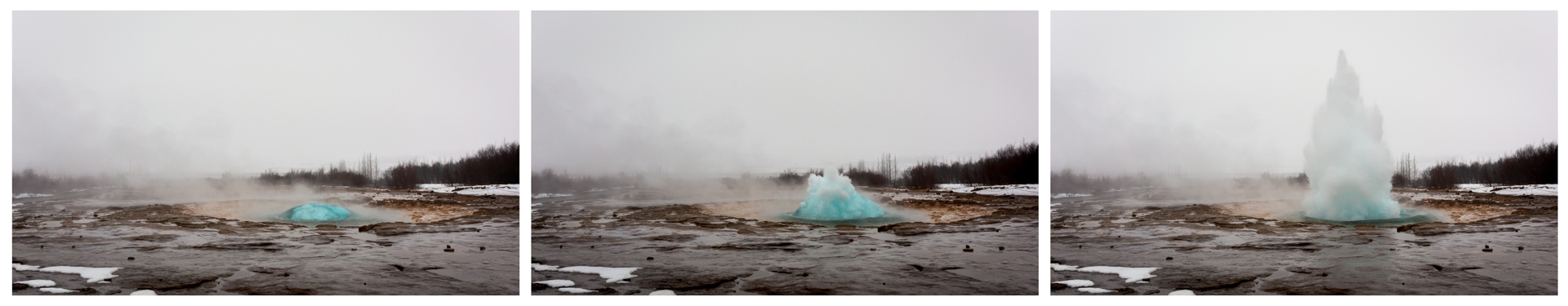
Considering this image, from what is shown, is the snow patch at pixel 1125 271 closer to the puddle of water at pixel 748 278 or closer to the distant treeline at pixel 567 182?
the puddle of water at pixel 748 278

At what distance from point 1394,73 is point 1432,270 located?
4.37 feet

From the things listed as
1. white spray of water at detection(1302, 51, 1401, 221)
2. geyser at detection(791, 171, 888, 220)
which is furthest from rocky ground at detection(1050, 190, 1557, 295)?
geyser at detection(791, 171, 888, 220)

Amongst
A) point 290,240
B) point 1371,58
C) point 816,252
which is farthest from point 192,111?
point 1371,58

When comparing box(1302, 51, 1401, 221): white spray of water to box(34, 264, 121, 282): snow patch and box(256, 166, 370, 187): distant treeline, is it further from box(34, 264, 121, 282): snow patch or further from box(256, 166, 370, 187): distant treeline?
box(34, 264, 121, 282): snow patch

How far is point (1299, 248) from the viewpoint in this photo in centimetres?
523

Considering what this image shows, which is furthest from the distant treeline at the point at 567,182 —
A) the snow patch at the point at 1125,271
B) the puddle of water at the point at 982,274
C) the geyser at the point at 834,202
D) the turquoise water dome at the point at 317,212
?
the snow patch at the point at 1125,271

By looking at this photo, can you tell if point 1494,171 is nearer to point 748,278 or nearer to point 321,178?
point 748,278

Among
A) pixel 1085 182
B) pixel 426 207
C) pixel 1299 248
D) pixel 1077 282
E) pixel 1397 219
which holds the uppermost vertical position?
pixel 1085 182

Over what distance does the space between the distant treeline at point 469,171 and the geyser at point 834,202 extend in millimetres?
1906

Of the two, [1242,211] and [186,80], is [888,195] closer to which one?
[1242,211]

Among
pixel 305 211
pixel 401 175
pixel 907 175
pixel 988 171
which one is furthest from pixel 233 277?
pixel 988 171

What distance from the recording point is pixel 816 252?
17.3 feet

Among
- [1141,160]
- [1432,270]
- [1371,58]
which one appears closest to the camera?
[1432,270]

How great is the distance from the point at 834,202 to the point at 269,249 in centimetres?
381
